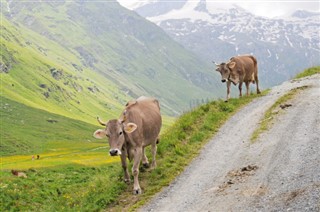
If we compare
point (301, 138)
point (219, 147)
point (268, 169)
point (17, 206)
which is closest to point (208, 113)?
point (219, 147)

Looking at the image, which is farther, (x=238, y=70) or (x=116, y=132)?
(x=238, y=70)

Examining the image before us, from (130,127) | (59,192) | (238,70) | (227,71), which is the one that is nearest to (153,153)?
(130,127)

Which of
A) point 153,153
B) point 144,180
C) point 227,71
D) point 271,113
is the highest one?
point 227,71

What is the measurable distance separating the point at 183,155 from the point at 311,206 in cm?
1044

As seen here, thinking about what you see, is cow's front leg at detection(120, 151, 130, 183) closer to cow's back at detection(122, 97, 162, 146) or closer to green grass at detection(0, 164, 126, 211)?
green grass at detection(0, 164, 126, 211)

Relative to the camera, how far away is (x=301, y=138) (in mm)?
22234

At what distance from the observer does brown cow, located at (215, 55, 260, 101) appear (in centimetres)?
3491

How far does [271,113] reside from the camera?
29.0 meters

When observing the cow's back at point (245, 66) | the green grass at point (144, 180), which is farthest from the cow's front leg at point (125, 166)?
the cow's back at point (245, 66)

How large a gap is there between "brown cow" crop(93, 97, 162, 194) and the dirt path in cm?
211

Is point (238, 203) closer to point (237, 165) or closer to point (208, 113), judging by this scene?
point (237, 165)

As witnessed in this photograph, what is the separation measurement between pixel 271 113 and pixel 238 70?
25.4 ft

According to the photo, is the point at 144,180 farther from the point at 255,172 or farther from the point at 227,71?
the point at 227,71

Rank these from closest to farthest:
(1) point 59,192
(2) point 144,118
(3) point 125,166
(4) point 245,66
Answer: (3) point 125,166
(2) point 144,118
(4) point 245,66
(1) point 59,192
